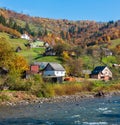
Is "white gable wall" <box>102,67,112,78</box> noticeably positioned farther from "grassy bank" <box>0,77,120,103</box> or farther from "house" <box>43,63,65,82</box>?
"grassy bank" <box>0,77,120,103</box>

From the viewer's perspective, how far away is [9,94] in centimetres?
5728

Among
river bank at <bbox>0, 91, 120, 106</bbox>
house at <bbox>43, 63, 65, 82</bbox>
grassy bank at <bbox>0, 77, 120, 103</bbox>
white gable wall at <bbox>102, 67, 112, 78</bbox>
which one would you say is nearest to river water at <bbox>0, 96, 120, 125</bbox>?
river bank at <bbox>0, 91, 120, 106</bbox>

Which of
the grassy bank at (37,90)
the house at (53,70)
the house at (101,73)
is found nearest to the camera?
the grassy bank at (37,90)

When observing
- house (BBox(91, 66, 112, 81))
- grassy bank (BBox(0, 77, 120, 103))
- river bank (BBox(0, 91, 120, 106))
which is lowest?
river bank (BBox(0, 91, 120, 106))

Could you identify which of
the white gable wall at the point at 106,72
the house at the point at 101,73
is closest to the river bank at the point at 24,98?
the house at the point at 101,73

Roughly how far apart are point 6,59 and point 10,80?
36.0 ft

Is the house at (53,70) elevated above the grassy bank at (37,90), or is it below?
above

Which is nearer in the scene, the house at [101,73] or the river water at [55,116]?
the river water at [55,116]

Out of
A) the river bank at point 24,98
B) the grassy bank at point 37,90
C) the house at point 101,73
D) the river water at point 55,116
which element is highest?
the house at point 101,73

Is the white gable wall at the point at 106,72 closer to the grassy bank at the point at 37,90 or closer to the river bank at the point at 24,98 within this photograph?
the grassy bank at the point at 37,90

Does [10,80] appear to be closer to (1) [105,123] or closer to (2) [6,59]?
(2) [6,59]

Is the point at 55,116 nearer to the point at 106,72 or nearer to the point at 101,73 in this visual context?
the point at 101,73

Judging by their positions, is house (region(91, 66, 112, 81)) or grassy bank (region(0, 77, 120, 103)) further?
house (region(91, 66, 112, 81))

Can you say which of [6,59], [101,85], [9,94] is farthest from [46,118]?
[101,85]
